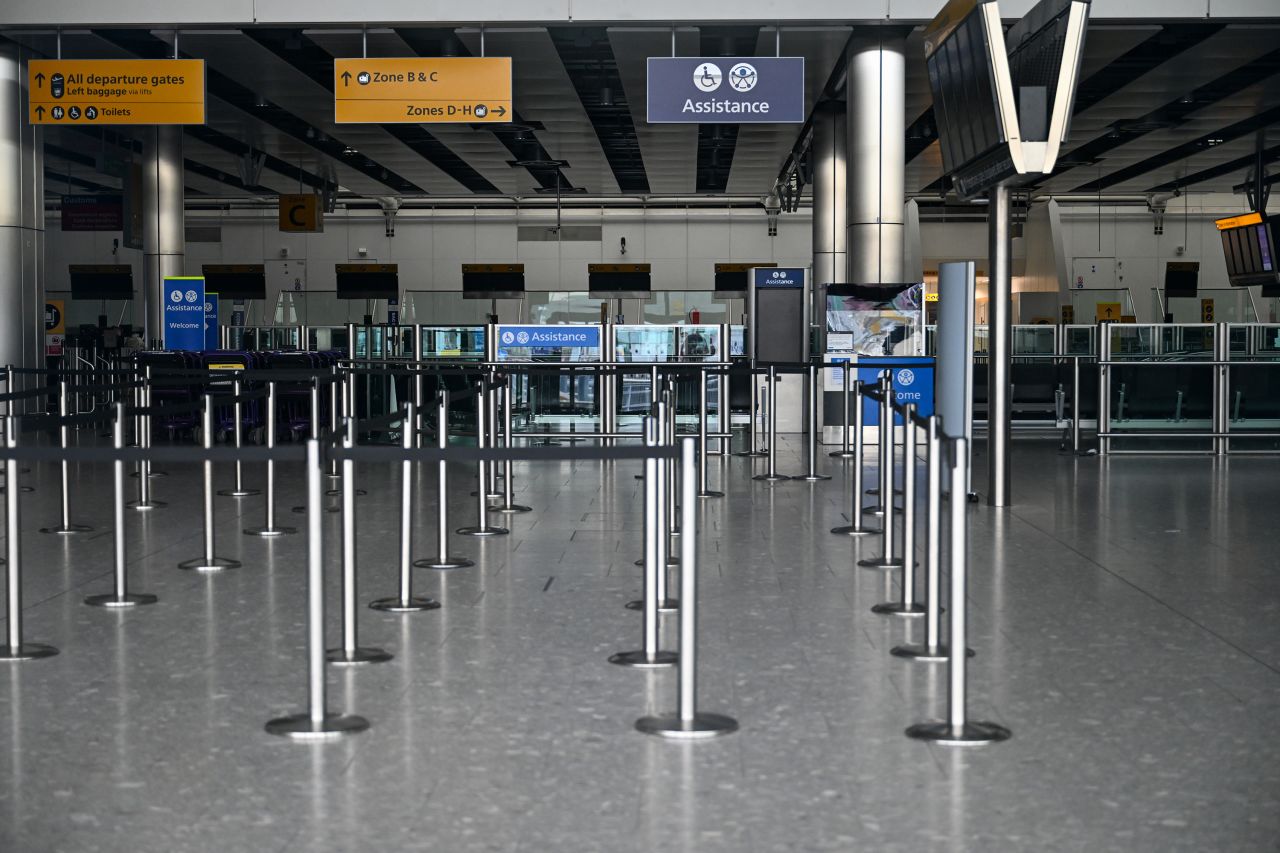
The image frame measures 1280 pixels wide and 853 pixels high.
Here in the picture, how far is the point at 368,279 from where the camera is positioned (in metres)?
36.8

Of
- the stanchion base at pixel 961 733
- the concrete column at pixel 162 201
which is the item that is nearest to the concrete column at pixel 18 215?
the concrete column at pixel 162 201

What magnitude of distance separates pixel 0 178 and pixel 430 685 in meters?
13.1

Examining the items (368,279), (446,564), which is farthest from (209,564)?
(368,279)

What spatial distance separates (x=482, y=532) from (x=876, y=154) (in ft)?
27.8

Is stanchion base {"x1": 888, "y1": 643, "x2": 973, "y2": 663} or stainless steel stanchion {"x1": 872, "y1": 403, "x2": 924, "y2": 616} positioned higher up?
stainless steel stanchion {"x1": 872, "y1": 403, "x2": 924, "y2": 616}

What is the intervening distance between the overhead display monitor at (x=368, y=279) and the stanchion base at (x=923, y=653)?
101 ft

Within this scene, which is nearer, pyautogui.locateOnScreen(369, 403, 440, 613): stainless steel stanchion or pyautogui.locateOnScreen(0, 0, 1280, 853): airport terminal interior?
pyautogui.locateOnScreen(0, 0, 1280, 853): airport terminal interior

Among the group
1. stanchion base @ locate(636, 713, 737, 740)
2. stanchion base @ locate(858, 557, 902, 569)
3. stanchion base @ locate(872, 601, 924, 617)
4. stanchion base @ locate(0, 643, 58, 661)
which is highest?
stanchion base @ locate(858, 557, 902, 569)

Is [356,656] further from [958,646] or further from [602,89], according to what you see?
[602,89]

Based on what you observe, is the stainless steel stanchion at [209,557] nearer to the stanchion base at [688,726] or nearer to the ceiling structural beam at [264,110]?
the stanchion base at [688,726]

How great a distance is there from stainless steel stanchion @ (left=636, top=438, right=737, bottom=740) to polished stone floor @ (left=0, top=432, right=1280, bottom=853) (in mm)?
95

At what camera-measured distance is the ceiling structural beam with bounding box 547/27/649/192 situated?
17281 mm

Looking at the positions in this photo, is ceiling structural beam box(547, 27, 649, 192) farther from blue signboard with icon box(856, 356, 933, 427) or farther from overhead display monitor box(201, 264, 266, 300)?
overhead display monitor box(201, 264, 266, 300)

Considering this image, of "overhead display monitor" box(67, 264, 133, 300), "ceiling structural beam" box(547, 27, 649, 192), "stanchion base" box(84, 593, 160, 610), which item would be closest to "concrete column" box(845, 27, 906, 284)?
"ceiling structural beam" box(547, 27, 649, 192)
